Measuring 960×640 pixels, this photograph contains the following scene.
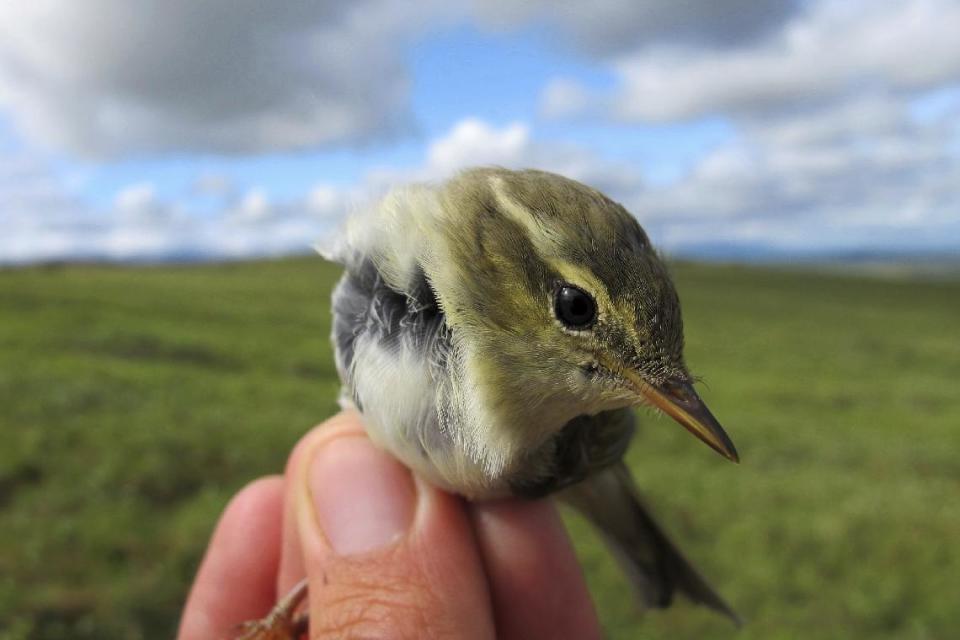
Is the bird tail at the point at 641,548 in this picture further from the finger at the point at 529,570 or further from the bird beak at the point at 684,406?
the bird beak at the point at 684,406

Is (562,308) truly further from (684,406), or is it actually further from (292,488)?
(292,488)

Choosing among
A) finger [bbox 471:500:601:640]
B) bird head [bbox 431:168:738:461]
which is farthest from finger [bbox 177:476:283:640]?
bird head [bbox 431:168:738:461]

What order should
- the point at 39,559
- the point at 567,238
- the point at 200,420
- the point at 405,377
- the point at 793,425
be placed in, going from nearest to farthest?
1. the point at 567,238
2. the point at 405,377
3. the point at 39,559
4. the point at 200,420
5. the point at 793,425

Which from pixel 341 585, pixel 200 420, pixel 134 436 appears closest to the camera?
pixel 341 585

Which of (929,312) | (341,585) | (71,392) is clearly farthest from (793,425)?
(929,312)

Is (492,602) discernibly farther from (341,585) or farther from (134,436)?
(134,436)

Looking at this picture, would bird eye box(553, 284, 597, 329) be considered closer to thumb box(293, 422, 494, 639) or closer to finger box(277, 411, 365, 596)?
thumb box(293, 422, 494, 639)
